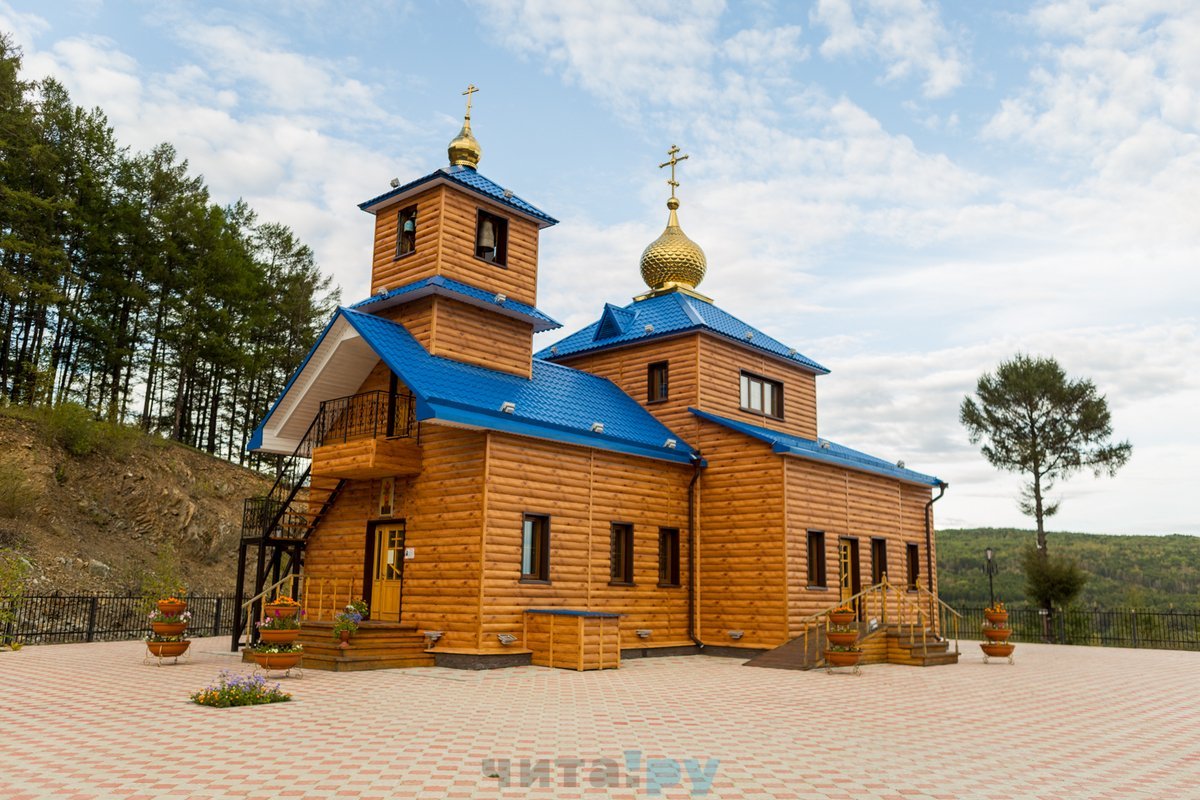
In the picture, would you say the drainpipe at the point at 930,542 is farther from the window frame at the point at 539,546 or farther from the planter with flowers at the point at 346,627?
the planter with flowers at the point at 346,627

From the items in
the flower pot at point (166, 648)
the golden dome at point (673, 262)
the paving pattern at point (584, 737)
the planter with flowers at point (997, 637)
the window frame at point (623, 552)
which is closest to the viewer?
the paving pattern at point (584, 737)

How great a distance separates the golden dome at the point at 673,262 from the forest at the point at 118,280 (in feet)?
56.9

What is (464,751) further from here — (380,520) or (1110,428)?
(1110,428)

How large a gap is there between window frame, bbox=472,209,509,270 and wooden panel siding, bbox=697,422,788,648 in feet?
22.1

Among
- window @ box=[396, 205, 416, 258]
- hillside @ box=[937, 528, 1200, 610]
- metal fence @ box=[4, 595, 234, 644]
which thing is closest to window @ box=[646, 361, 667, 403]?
window @ box=[396, 205, 416, 258]

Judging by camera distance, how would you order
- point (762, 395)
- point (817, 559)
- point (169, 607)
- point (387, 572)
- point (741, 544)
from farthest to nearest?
point (762, 395)
point (817, 559)
point (741, 544)
point (387, 572)
point (169, 607)

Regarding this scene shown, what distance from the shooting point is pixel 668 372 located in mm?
22594

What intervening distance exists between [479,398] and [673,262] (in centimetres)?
1138

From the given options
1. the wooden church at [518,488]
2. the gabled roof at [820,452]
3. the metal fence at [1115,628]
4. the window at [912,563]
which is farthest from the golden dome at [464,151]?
the metal fence at [1115,628]

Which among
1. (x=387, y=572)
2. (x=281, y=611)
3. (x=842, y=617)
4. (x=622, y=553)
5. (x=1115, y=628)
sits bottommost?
(x=1115, y=628)

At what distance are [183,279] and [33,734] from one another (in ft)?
86.5

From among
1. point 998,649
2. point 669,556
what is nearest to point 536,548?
point 669,556

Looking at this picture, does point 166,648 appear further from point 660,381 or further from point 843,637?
point 660,381

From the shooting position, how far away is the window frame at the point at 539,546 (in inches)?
659
